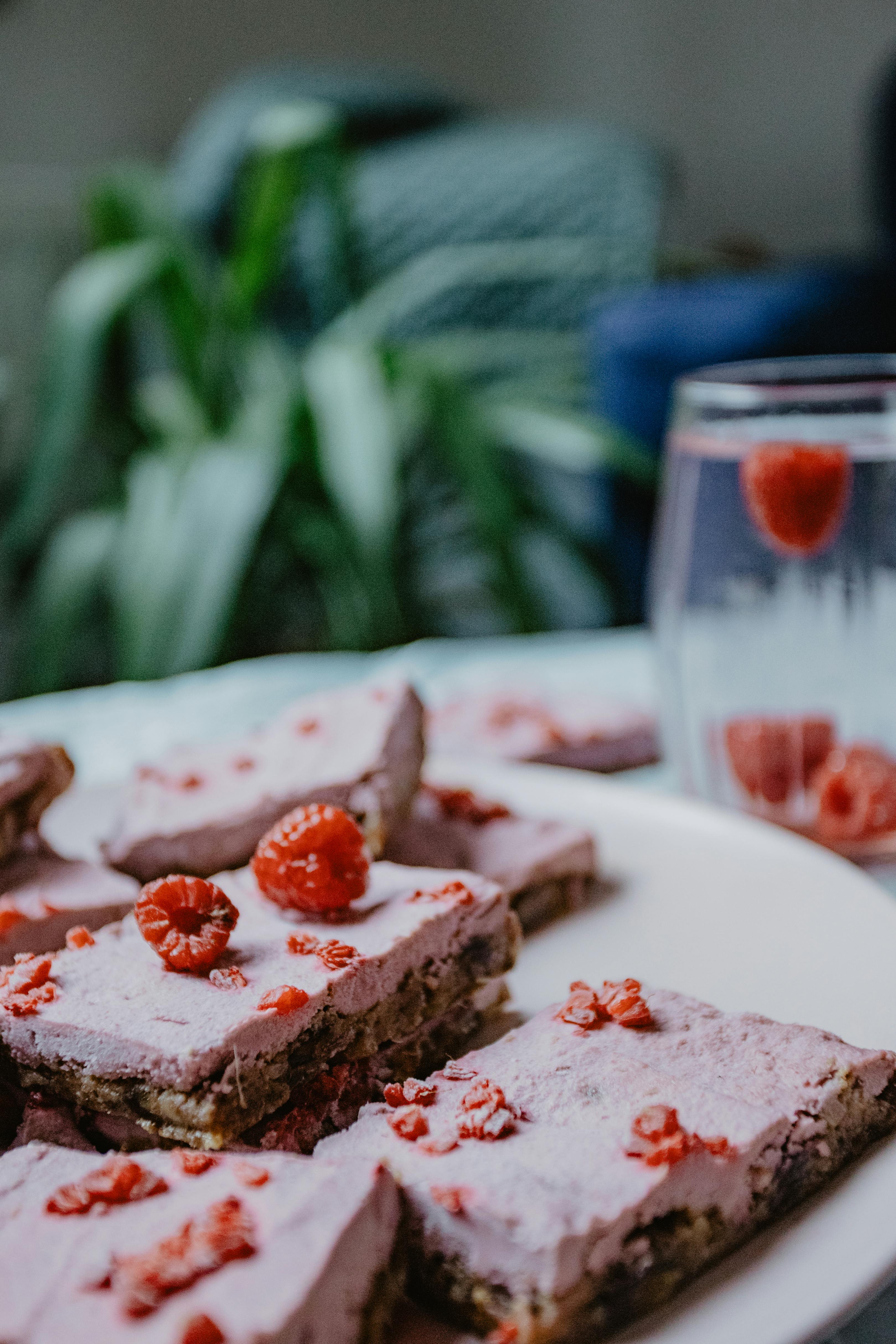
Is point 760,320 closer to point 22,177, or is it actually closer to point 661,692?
point 661,692

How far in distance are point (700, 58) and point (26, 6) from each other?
9.29 feet

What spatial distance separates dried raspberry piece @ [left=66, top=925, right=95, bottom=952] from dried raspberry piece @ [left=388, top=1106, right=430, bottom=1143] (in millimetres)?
303

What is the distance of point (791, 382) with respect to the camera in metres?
1.35

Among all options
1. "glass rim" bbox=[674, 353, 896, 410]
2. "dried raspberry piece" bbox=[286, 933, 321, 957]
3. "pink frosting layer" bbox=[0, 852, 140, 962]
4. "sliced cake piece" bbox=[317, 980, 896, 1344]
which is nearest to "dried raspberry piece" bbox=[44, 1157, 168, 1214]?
"sliced cake piece" bbox=[317, 980, 896, 1344]

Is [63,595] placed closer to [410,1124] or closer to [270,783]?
[270,783]

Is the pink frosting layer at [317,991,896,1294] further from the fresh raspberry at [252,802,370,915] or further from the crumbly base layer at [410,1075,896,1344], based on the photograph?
the fresh raspberry at [252,802,370,915]

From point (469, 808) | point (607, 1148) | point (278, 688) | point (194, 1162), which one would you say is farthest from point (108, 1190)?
point (278, 688)

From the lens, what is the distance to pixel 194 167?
4223 millimetres

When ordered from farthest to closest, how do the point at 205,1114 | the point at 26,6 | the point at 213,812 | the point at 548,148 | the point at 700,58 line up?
the point at 700,58
the point at 26,6
the point at 548,148
the point at 213,812
the point at 205,1114

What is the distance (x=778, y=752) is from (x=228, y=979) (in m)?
0.73

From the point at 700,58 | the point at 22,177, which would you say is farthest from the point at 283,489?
the point at 700,58

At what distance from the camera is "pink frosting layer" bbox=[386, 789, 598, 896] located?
1142mm

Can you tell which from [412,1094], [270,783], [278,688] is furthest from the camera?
[278,688]

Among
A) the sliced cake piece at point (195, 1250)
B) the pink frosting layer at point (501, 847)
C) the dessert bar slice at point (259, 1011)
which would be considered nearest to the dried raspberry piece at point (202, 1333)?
the sliced cake piece at point (195, 1250)
